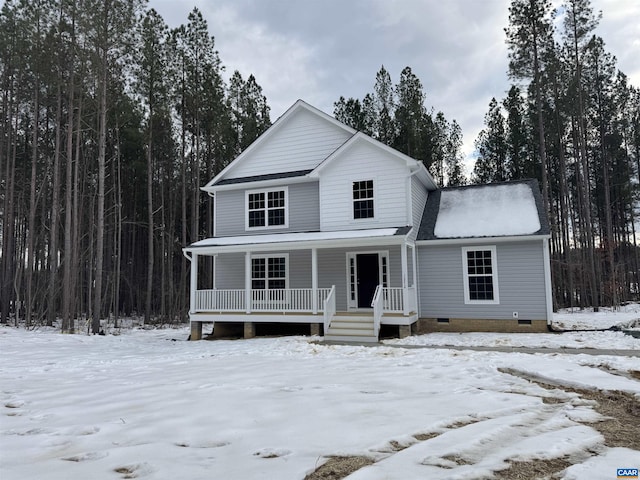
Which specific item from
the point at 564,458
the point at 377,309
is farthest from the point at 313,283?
the point at 564,458

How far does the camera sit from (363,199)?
45.8 feet

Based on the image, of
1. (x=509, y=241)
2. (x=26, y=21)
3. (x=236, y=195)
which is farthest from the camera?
(x=26, y=21)

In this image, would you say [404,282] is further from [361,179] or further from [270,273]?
[270,273]

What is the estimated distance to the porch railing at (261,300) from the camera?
515 inches

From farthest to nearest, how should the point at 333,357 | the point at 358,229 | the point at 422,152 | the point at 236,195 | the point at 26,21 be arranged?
the point at 422,152
the point at 26,21
the point at 236,195
the point at 358,229
the point at 333,357

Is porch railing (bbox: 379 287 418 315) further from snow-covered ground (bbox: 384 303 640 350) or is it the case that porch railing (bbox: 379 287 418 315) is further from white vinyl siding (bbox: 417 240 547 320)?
white vinyl siding (bbox: 417 240 547 320)

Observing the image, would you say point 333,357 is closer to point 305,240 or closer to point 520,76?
point 305,240

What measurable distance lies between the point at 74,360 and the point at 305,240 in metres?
6.84

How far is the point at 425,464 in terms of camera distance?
9.83 ft

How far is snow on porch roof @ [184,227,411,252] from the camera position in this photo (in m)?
12.2

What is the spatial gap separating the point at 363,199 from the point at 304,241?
2.77m

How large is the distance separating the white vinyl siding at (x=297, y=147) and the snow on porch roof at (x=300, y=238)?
9.48 ft

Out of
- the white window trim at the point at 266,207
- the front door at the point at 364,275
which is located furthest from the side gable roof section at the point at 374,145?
the front door at the point at 364,275

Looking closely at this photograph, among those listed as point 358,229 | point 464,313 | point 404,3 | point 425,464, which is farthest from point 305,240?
point 425,464
